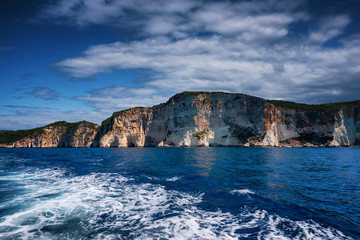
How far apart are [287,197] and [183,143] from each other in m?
68.6

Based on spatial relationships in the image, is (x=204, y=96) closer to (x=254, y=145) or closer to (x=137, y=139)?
(x=254, y=145)

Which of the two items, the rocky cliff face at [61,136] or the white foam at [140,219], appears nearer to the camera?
the white foam at [140,219]

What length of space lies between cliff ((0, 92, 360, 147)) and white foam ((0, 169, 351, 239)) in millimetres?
67183

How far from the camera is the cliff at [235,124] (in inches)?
2975

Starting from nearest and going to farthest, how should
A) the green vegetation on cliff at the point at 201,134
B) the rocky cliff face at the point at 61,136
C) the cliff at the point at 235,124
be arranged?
the cliff at the point at 235,124 → the green vegetation on cliff at the point at 201,134 → the rocky cliff face at the point at 61,136

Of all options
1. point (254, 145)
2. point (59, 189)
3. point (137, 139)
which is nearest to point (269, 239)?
point (59, 189)

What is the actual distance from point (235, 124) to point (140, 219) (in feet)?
242

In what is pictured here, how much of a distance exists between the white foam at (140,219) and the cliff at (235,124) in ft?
220

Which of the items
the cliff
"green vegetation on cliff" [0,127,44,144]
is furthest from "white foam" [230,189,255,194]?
"green vegetation on cliff" [0,127,44,144]

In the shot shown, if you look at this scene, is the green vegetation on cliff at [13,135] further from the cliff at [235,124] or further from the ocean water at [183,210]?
the ocean water at [183,210]

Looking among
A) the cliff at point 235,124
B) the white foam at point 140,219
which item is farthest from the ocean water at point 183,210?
the cliff at point 235,124

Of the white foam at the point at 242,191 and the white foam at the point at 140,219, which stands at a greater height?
the white foam at the point at 140,219

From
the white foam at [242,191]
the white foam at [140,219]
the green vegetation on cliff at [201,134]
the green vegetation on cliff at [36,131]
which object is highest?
the green vegetation on cliff at [36,131]

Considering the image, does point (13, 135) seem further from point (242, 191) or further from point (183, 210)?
point (242, 191)
